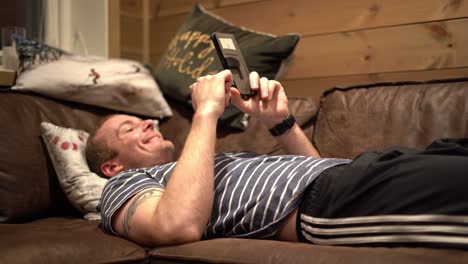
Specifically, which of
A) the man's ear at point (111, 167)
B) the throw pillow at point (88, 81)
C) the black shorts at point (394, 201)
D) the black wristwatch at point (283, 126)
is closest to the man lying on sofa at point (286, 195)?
the black shorts at point (394, 201)

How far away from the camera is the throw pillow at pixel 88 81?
2.00 meters

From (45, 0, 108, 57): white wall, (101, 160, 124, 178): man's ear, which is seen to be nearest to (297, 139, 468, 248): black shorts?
(101, 160, 124, 178): man's ear

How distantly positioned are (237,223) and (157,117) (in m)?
0.97

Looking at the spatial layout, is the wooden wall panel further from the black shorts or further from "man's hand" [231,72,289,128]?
the black shorts

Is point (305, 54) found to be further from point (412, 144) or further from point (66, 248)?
point (66, 248)

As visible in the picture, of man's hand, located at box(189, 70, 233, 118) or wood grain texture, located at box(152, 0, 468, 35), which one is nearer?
man's hand, located at box(189, 70, 233, 118)

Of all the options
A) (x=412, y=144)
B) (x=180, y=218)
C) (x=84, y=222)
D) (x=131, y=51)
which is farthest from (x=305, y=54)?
(x=180, y=218)

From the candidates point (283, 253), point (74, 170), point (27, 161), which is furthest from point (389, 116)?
point (27, 161)

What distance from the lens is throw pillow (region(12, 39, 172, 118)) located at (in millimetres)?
1998

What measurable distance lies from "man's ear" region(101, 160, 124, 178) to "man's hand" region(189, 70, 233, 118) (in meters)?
0.44

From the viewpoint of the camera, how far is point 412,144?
5.46 feet

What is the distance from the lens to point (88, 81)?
80.0 inches

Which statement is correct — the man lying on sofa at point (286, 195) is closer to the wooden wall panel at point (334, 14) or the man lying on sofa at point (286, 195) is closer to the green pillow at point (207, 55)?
the green pillow at point (207, 55)

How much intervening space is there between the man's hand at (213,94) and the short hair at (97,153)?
0.45 metres
